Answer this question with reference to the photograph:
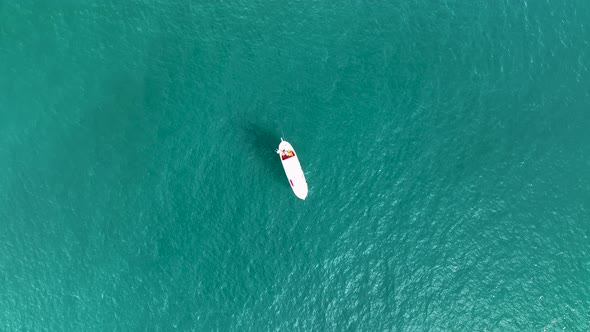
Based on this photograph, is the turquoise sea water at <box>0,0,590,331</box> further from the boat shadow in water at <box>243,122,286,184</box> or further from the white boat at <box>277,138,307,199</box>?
the white boat at <box>277,138,307,199</box>

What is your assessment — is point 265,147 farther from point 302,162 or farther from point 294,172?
point 294,172

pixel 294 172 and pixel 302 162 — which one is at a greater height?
pixel 302 162

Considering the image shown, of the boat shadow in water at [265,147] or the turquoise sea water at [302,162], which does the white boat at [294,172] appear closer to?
the turquoise sea water at [302,162]

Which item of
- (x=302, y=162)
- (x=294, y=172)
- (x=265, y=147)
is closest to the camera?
(x=294, y=172)

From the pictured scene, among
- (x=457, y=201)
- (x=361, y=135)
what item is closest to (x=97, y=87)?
(x=361, y=135)

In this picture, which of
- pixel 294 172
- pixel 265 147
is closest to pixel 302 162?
pixel 294 172

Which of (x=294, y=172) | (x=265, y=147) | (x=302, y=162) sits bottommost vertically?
(x=294, y=172)

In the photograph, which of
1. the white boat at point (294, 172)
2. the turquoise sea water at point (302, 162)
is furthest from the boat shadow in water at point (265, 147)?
the white boat at point (294, 172)
